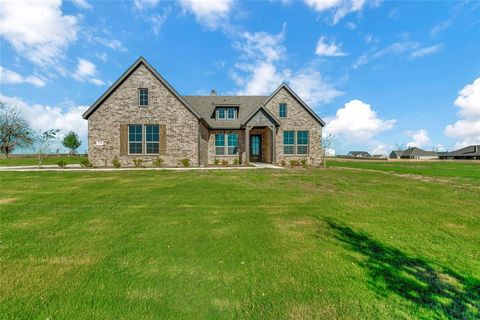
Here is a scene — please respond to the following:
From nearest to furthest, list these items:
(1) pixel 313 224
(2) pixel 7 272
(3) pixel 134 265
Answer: (2) pixel 7 272 → (3) pixel 134 265 → (1) pixel 313 224

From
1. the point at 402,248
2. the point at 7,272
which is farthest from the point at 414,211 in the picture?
the point at 7,272

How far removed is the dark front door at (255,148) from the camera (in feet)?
82.1

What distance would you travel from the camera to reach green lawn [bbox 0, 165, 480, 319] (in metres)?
2.65

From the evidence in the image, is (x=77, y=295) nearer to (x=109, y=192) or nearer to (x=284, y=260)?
(x=284, y=260)

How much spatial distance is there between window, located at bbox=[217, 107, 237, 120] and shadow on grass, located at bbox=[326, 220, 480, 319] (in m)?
20.1

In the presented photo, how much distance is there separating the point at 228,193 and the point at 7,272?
6.21 metres

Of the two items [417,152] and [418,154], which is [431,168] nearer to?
[418,154]

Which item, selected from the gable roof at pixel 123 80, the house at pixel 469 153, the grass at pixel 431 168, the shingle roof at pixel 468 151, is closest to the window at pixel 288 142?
the grass at pixel 431 168

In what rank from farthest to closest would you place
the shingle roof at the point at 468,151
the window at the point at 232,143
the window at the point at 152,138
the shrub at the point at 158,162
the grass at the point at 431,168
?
the shingle roof at the point at 468,151 < the window at the point at 232,143 < the window at the point at 152,138 < the shrub at the point at 158,162 < the grass at the point at 431,168

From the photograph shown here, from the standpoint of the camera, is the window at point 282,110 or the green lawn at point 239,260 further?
the window at point 282,110

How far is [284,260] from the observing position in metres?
3.71

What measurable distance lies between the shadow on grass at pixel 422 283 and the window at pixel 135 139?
18.5 meters

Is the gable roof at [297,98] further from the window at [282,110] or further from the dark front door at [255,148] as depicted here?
the dark front door at [255,148]

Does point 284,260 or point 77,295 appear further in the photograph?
point 284,260
